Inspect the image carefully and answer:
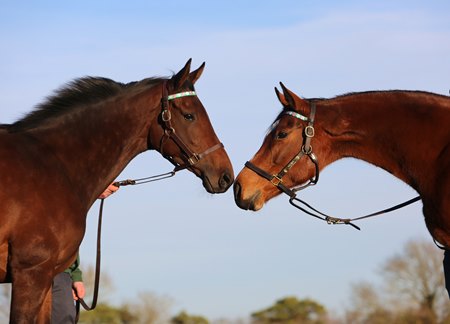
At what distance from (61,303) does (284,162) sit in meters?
2.48

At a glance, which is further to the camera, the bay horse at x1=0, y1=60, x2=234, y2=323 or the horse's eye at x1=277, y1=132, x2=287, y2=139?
the horse's eye at x1=277, y1=132, x2=287, y2=139

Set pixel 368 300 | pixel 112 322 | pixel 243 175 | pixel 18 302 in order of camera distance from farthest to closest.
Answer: pixel 368 300 → pixel 112 322 → pixel 243 175 → pixel 18 302

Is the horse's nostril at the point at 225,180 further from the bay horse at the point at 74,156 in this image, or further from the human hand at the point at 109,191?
the human hand at the point at 109,191

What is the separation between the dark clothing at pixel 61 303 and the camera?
8.40 metres

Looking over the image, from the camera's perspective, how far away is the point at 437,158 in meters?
7.88

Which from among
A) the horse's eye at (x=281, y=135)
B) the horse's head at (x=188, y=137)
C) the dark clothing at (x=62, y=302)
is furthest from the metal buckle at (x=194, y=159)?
the dark clothing at (x=62, y=302)

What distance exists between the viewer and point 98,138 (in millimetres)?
8227

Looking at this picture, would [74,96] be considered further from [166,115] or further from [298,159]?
[298,159]

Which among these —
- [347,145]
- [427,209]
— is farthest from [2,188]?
[427,209]

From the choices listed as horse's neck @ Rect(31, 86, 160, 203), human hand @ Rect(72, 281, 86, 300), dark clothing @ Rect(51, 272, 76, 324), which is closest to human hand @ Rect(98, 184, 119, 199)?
horse's neck @ Rect(31, 86, 160, 203)

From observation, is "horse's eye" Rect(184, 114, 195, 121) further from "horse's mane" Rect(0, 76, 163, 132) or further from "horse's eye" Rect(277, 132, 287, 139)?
"horse's eye" Rect(277, 132, 287, 139)

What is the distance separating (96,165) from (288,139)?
5.84ft

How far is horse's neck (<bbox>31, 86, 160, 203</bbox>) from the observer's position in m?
8.08

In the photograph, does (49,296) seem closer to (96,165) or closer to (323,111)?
(96,165)
